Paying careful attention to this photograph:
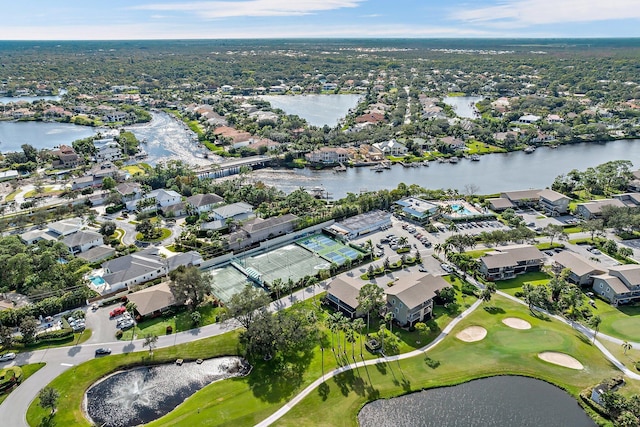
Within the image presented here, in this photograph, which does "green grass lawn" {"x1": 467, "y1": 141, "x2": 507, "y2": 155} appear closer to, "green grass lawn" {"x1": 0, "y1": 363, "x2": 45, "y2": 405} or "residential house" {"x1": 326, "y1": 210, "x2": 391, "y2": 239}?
"residential house" {"x1": 326, "y1": 210, "x2": 391, "y2": 239}

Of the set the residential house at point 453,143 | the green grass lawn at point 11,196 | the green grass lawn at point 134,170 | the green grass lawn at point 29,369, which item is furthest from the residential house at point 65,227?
the residential house at point 453,143

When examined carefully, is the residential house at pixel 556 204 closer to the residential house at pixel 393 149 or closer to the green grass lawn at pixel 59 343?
the residential house at pixel 393 149

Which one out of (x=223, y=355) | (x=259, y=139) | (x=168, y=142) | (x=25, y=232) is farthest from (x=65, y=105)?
(x=223, y=355)

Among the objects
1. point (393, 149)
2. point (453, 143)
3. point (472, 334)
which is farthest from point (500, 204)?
point (453, 143)

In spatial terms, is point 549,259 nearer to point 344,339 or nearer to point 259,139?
point 344,339

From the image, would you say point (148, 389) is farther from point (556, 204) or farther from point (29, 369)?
point (556, 204)

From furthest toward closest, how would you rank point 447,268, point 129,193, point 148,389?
point 129,193, point 447,268, point 148,389
